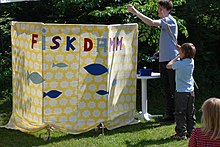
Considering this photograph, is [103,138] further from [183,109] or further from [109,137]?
[183,109]

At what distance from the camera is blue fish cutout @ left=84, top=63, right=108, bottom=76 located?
6516mm

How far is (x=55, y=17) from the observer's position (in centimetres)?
1029

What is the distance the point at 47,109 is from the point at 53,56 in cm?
70

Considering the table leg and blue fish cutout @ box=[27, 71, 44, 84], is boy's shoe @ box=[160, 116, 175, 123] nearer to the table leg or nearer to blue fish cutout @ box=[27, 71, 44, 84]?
the table leg

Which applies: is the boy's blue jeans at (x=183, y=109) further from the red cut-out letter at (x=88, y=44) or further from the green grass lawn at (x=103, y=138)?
the red cut-out letter at (x=88, y=44)

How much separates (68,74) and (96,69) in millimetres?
385

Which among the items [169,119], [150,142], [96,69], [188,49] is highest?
[188,49]

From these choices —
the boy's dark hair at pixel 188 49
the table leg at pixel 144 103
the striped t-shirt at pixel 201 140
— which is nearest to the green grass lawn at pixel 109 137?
the table leg at pixel 144 103

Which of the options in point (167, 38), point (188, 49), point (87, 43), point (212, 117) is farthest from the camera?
point (167, 38)

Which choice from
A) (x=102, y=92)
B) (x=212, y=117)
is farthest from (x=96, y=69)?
(x=212, y=117)

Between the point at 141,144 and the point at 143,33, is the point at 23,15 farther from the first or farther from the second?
the point at 141,144

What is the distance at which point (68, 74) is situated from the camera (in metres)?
6.44

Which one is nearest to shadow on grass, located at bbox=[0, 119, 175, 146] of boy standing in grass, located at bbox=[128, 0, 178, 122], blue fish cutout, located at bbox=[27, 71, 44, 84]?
blue fish cutout, located at bbox=[27, 71, 44, 84]

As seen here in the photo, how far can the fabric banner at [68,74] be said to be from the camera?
6.36 meters
